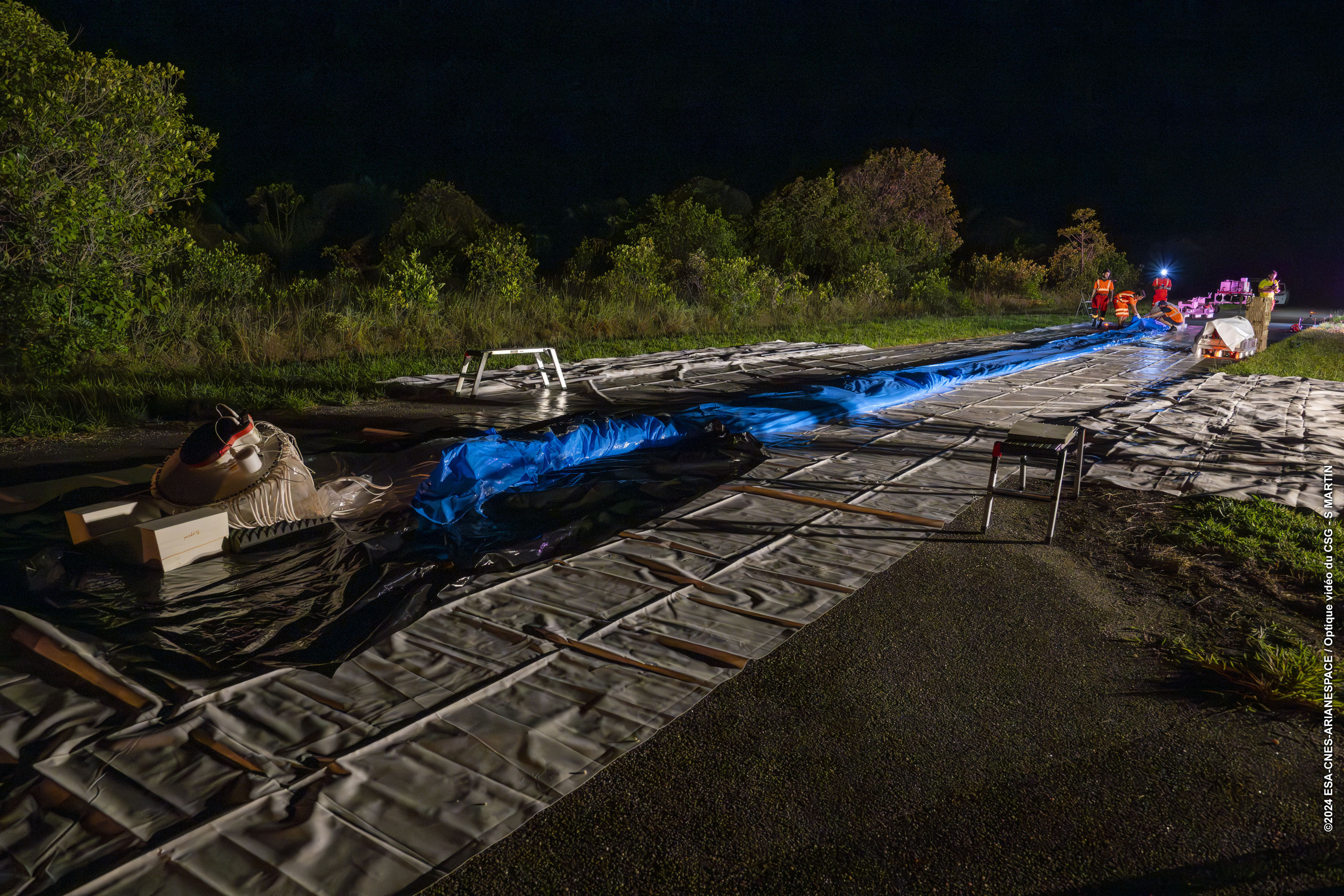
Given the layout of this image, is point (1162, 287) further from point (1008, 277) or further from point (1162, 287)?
point (1008, 277)

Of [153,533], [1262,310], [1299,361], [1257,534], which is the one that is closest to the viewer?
[153,533]

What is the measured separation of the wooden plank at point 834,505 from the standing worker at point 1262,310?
11177 mm

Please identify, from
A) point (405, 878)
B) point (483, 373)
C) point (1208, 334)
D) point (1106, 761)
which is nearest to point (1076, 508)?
point (1106, 761)

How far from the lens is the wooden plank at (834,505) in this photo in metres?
4.02

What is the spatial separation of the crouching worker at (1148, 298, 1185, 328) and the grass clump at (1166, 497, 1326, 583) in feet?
50.4

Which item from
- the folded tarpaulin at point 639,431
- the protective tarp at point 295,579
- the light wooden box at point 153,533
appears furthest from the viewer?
the folded tarpaulin at point 639,431

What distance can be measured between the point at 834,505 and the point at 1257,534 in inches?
79.9

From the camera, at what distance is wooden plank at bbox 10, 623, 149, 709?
2256 mm

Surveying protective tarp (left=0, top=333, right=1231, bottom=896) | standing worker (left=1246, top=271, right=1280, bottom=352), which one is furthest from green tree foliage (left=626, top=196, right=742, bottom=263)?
protective tarp (left=0, top=333, right=1231, bottom=896)

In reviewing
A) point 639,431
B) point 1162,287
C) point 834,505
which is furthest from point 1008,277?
point 834,505

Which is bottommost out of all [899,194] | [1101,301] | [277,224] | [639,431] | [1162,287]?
[639,431]

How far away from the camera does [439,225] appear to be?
21.6 meters

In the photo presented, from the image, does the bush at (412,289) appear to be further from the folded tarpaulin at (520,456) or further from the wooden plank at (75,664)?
the wooden plank at (75,664)

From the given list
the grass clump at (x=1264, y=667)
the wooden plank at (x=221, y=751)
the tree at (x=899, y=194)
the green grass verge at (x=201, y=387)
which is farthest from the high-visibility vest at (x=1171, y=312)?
the wooden plank at (x=221, y=751)
